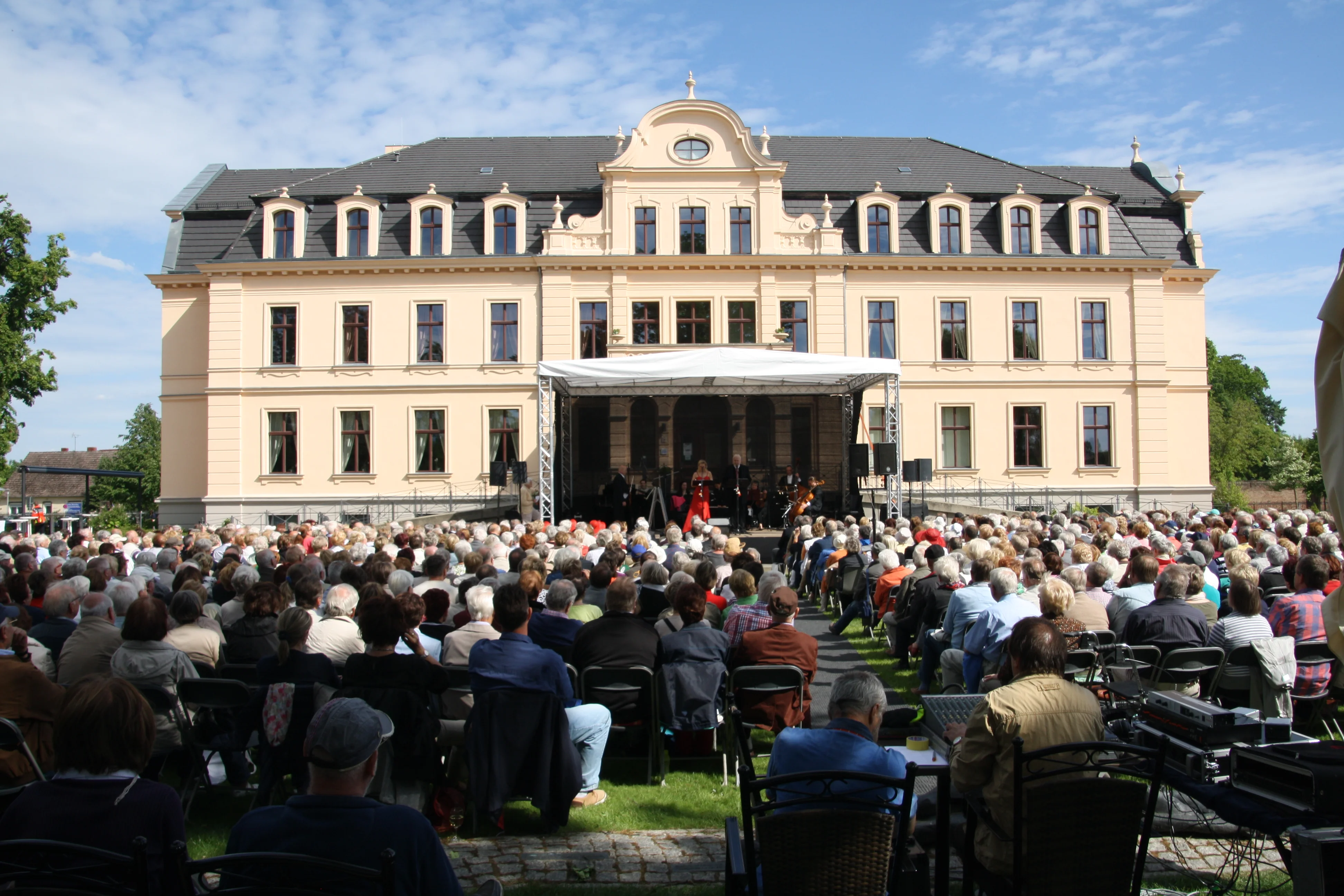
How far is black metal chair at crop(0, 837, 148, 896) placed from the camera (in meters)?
2.03

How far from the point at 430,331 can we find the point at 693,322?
7.32m

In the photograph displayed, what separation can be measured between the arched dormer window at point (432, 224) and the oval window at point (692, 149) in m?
6.45

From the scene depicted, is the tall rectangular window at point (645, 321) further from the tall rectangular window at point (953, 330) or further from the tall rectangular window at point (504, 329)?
the tall rectangular window at point (953, 330)

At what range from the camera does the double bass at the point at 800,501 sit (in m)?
19.4

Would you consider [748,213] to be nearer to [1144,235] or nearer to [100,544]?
[1144,235]

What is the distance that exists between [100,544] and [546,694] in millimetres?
8045

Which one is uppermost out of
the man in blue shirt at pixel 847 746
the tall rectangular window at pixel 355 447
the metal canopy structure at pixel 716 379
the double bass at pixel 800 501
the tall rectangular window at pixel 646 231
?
the tall rectangular window at pixel 646 231

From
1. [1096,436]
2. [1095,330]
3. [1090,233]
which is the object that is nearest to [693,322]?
[1095,330]

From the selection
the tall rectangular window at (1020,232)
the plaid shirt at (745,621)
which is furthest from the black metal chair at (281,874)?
the tall rectangular window at (1020,232)

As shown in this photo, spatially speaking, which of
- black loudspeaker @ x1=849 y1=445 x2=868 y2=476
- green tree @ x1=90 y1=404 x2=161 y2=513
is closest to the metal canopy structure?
black loudspeaker @ x1=849 y1=445 x2=868 y2=476

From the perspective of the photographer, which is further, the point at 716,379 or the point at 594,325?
the point at 594,325

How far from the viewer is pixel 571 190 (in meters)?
25.5

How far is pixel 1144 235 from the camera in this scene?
86.6 ft

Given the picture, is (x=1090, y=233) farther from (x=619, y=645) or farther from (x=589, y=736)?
(x=589, y=736)
